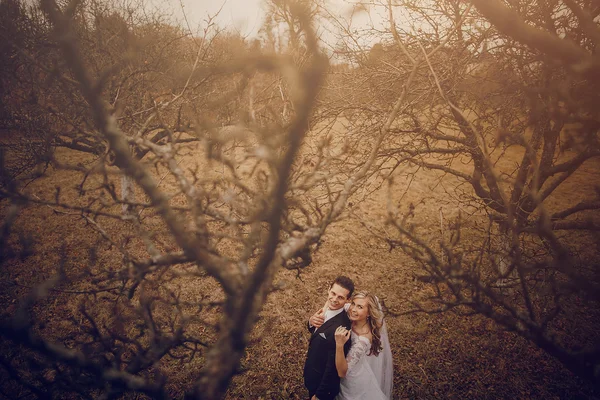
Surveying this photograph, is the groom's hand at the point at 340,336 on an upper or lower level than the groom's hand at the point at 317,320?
upper

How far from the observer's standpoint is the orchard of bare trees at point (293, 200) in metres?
1.62

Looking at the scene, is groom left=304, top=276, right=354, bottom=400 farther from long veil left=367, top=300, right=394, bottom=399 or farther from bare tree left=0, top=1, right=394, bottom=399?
bare tree left=0, top=1, right=394, bottom=399

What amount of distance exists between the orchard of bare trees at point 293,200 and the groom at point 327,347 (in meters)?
0.82

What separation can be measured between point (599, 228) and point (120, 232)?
1030 cm

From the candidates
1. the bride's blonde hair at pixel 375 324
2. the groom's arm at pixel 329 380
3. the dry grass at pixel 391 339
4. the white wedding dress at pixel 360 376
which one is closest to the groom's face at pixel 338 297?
the bride's blonde hair at pixel 375 324

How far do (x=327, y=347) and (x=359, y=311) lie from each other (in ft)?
1.65

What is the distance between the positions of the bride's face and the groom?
143 millimetres

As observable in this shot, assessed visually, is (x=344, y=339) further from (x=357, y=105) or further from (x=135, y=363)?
(x=357, y=105)

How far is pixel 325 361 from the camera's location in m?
3.25

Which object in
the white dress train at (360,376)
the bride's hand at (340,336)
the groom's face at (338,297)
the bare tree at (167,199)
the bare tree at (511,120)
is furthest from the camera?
the groom's face at (338,297)

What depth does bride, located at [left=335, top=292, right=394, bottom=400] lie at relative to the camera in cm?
313

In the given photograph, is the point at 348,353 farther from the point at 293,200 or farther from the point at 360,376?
the point at 293,200

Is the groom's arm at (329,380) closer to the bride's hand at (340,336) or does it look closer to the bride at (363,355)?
the bride at (363,355)

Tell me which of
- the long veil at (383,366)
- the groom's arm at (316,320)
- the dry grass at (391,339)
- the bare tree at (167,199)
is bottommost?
the dry grass at (391,339)
